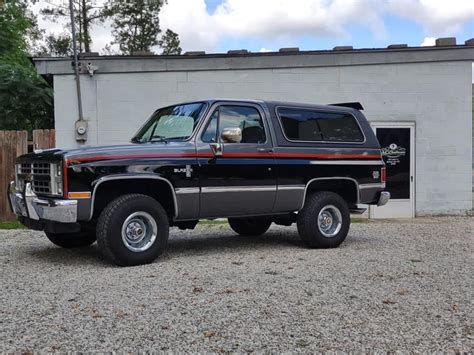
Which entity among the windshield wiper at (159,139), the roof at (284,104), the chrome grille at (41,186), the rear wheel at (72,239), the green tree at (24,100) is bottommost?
the rear wheel at (72,239)

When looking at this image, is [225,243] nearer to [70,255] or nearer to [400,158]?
[70,255]

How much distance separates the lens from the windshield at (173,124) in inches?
276

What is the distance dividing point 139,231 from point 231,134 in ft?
5.46

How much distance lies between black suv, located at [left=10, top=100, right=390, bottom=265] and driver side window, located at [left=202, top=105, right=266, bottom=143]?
15 millimetres

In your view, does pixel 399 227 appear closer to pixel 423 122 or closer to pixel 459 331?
pixel 423 122

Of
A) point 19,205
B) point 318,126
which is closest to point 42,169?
point 19,205

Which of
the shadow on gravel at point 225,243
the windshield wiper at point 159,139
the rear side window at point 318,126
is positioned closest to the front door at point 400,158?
the shadow on gravel at point 225,243

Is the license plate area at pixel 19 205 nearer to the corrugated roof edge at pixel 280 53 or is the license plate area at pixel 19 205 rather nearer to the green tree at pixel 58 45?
the corrugated roof edge at pixel 280 53

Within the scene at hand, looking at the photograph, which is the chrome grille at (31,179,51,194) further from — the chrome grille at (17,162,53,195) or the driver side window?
the driver side window

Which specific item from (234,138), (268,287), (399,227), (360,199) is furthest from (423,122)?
(268,287)

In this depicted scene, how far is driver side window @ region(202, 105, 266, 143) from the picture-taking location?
6977 millimetres

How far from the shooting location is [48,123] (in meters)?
15.3

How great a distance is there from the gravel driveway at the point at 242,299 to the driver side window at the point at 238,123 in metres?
1.60

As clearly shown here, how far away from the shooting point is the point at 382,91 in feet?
39.4
